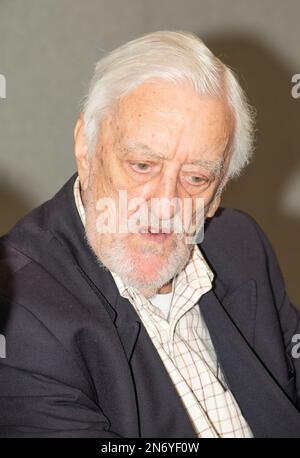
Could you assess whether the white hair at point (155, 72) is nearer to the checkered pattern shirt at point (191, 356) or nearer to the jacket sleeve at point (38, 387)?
the checkered pattern shirt at point (191, 356)

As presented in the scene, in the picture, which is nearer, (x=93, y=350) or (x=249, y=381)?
(x=93, y=350)

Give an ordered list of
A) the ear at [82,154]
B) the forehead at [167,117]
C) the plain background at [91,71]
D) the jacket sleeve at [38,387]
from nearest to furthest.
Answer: the jacket sleeve at [38,387] < the forehead at [167,117] < the ear at [82,154] < the plain background at [91,71]

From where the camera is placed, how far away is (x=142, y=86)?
1399mm

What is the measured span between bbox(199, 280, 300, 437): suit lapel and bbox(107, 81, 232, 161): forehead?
1.19ft

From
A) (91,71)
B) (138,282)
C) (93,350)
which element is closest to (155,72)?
(138,282)

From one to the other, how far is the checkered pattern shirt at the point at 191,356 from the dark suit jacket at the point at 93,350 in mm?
24

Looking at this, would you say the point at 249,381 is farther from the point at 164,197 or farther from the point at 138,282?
the point at 164,197

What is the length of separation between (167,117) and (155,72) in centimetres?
8

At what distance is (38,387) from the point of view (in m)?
1.24

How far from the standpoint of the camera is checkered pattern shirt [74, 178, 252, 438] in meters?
1.42

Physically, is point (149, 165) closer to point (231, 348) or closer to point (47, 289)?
point (47, 289)

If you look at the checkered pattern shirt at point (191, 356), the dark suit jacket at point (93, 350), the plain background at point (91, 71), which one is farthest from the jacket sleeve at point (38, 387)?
the plain background at point (91, 71)

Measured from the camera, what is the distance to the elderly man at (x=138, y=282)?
127 centimetres
